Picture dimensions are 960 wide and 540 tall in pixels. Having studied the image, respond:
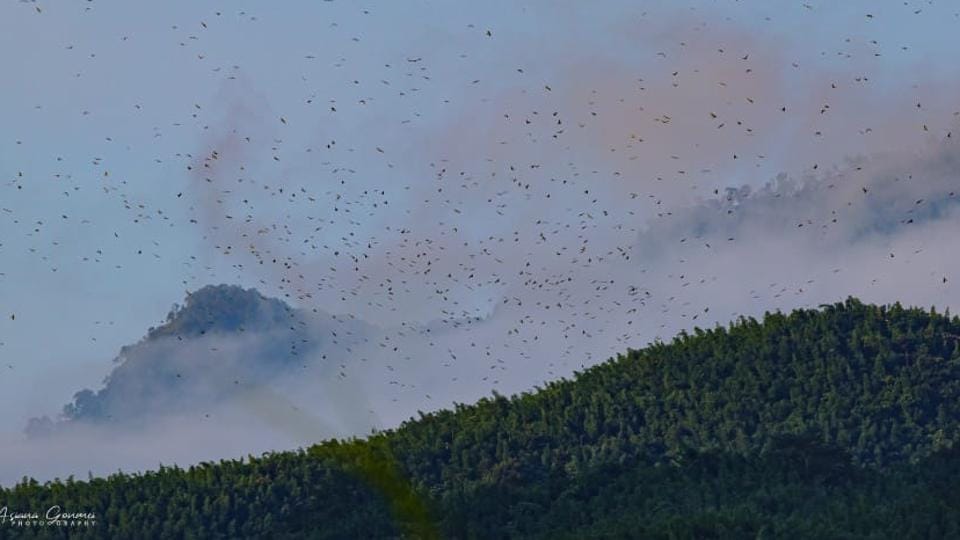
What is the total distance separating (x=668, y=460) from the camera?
66938 millimetres

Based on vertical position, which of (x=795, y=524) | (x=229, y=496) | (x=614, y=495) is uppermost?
(x=229, y=496)

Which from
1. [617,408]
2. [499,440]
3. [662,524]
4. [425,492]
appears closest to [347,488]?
[425,492]

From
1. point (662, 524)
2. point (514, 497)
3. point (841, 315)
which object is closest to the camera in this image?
point (662, 524)

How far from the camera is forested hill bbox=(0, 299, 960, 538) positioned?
6019 centimetres

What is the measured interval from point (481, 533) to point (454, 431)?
13887 mm

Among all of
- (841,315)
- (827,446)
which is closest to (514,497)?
(827,446)

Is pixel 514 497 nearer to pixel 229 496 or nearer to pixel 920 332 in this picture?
pixel 229 496

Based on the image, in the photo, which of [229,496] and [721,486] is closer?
[721,486]

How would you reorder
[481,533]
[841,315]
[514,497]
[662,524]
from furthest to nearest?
1. [841,315]
2. [514,497]
3. [481,533]
4. [662,524]

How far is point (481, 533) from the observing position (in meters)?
60.6

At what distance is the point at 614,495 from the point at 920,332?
66.0 ft

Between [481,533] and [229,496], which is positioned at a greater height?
[229,496]

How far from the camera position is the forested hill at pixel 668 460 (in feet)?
197

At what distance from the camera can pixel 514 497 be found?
64.9 m
